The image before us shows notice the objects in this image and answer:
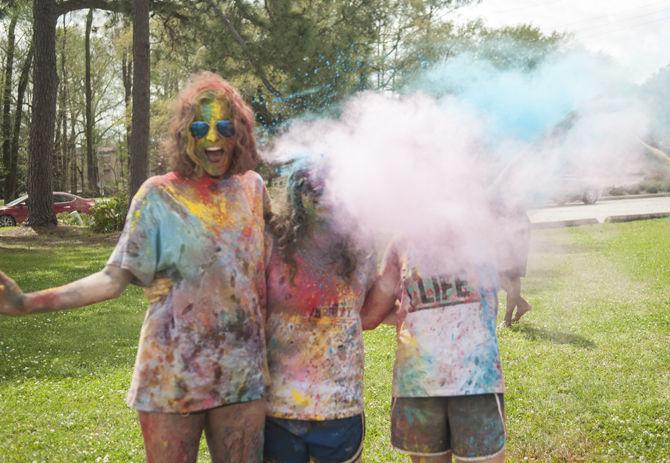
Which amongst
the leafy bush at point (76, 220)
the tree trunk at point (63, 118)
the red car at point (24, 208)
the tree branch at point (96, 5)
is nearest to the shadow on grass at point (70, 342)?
the tree branch at point (96, 5)

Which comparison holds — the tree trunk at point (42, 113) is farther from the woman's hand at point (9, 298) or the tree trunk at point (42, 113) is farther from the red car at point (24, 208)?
the woman's hand at point (9, 298)

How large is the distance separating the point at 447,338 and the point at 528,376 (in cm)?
383

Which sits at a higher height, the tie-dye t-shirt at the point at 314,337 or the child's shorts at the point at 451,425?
the tie-dye t-shirt at the point at 314,337

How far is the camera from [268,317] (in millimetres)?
2541

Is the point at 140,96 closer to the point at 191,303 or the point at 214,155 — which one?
the point at 214,155

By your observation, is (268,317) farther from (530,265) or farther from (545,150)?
(530,265)

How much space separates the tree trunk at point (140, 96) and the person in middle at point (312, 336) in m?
14.0

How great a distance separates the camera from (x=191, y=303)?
2.35 metres

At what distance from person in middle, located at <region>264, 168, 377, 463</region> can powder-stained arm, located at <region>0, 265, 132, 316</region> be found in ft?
1.94

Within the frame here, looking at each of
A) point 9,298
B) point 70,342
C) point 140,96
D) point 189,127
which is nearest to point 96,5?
point 140,96

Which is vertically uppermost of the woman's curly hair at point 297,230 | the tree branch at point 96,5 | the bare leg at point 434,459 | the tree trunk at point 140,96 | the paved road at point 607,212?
the tree branch at point 96,5

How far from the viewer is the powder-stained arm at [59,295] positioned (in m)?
2.32

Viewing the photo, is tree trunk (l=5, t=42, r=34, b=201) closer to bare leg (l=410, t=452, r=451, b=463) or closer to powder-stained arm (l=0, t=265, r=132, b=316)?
powder-stained arm (l=0, t=265, r=132, b=316)

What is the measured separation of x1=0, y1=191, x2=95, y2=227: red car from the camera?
24906mm
